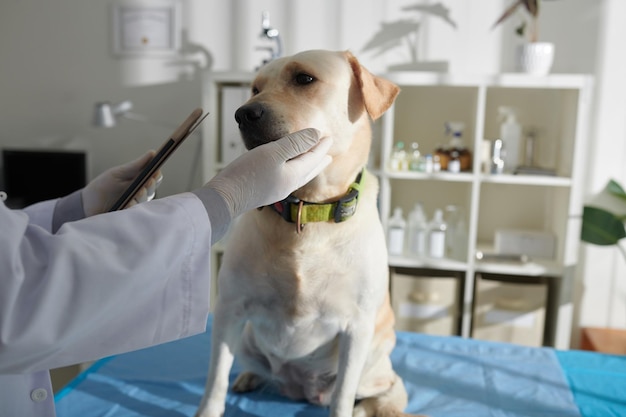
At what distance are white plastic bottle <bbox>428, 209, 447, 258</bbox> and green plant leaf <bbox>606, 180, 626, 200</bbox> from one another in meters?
0.72

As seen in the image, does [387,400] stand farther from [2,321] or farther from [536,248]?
[536,248]

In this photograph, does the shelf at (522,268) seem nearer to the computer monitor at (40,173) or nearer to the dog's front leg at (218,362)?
the dog's front leg at (218,362)

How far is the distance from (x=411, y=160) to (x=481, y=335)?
2.62 feet

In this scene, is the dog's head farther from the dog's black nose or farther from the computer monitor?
the computer monitor

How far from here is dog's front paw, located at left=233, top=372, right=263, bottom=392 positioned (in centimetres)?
132

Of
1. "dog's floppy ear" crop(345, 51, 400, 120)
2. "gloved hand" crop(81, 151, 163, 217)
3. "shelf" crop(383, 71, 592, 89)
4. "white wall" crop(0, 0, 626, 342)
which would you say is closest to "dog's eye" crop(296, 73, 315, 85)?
"dog's floppy ear" crop(345, 51, 400, 120)

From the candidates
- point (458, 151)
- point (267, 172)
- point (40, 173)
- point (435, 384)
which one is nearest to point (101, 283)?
point (267, 172)

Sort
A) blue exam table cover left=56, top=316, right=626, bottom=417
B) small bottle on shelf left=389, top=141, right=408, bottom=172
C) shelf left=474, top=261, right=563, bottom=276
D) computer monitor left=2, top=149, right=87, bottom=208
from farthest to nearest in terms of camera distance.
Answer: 1. computer monitor left=2, top=149, right=87, bottom=208
2. small bottle on shelf left=389, top=141, right=408, bottom=172
3. shelf left=474, top=261, right=563, bottom=276
4. blue exam table cover left=56, top=316, right=626, bottom=417

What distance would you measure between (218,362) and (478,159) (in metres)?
1.50

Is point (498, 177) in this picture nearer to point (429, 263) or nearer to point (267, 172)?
point (429, 263)

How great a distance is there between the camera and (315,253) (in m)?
1.07

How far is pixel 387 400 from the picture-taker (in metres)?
1.23

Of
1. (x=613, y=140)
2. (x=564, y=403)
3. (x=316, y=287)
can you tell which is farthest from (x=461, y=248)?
(x=316, y=287)

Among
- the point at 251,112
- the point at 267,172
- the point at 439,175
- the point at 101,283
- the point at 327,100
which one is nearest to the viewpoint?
the point at 101,283
